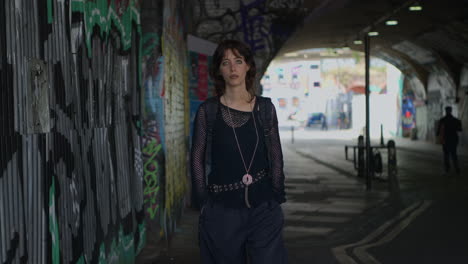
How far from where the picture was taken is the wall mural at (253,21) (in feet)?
35.7

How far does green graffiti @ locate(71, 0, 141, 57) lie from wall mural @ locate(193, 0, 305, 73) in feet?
16.2

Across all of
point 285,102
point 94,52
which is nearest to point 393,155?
point 94,52

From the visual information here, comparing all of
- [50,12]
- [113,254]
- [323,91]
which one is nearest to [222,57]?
[50,12]

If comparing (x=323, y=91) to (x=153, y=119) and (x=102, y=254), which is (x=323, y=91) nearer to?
(x=153, y=119)

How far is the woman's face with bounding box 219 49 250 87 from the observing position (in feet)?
11.7

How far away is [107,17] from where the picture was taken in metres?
4.66

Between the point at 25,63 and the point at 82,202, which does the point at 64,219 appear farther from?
the point at 25,63

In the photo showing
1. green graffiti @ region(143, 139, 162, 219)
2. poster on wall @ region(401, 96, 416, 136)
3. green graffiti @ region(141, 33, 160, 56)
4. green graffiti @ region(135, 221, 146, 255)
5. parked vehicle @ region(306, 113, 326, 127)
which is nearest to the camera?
green graffiti @ region(135, 221, 146, 255)

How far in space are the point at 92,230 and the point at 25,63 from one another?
1.57 metres

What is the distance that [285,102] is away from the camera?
72.9 m

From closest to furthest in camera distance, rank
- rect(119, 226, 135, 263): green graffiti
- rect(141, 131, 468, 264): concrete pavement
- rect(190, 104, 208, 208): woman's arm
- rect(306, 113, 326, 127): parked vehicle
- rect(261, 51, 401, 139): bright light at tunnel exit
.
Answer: rect(190, 104, 208, 208): woman's arm, rect(119, 226, 135, 263): green graffiti, rect(141, 131, 468, 264): concrete pavement, rect(261, 51, 401, 139): bright light at tunnel exit, rect(306, 113, 326, 127): parked vehicle

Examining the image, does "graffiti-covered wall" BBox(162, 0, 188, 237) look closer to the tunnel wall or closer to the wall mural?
the tunnel wall

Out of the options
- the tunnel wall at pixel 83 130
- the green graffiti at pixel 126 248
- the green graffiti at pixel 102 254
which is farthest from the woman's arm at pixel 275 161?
the green graffiti at pixel 126 248

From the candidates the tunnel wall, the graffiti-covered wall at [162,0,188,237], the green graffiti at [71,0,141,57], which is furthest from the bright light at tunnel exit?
the green graffiti at [71,0,141,57]
